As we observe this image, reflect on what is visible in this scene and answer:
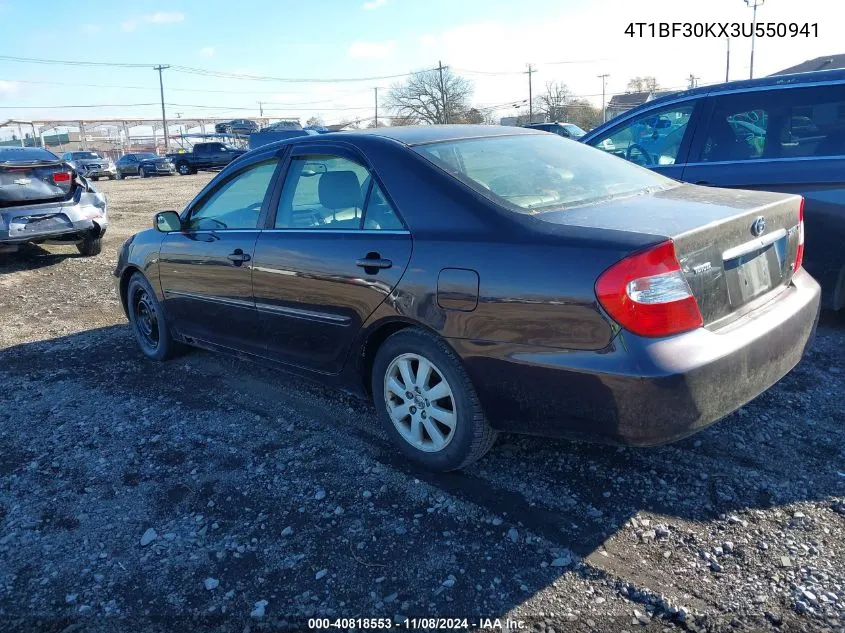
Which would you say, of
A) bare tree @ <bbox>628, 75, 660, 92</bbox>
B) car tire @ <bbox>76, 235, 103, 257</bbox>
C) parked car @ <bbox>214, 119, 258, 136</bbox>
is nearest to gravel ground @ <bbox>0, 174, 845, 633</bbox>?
car tire @ <bbox>76, 235, 103, 257</bbox>

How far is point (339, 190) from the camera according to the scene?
3.58 meters

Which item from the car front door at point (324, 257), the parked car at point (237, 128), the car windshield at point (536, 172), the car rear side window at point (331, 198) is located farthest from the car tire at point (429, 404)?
the parked car at point (237, 128)

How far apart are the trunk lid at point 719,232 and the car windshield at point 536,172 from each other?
0.51 feet

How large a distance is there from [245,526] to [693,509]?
1.88 meters

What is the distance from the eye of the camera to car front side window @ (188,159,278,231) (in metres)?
4.05

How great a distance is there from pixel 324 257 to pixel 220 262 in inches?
40.7

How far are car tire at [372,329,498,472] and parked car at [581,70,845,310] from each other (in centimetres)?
305

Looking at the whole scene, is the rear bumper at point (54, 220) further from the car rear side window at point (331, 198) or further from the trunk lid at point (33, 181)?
the car rear side window at point (331, 198)

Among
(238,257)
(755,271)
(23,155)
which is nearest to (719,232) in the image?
(755,271)

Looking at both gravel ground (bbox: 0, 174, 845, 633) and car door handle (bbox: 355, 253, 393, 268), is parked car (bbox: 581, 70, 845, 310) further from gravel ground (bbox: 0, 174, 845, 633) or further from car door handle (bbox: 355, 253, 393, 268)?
car door handle (bbox: 355, 253, 393, 268)

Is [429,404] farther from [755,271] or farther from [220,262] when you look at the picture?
[220,262]

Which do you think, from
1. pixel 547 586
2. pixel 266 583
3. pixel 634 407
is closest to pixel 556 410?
pixel 634 407

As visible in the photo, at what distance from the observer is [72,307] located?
707cm

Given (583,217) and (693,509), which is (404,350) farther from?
(693,509)
